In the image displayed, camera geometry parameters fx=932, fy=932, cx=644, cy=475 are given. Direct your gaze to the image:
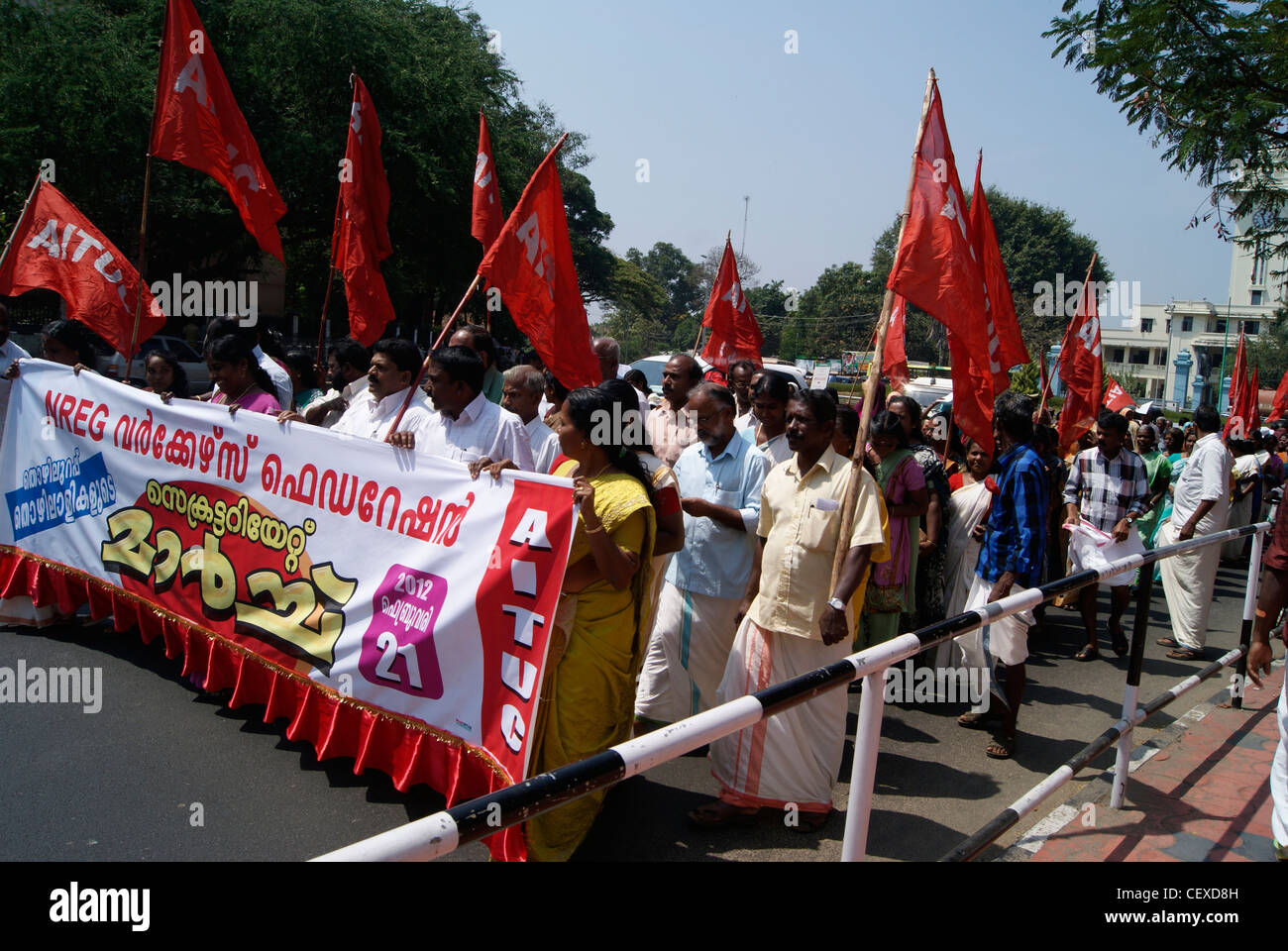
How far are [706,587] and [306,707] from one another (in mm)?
1890

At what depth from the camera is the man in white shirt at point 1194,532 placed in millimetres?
7238

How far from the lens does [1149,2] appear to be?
8.20m

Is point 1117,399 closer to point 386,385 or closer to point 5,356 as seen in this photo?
point 386,385

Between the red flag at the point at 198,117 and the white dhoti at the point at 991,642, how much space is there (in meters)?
4.86

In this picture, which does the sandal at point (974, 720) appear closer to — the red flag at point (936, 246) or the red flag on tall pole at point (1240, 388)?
the red flag at point (936, 246)

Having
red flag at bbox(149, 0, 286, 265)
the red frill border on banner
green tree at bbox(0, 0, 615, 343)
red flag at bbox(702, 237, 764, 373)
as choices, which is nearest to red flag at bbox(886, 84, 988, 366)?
the red frill border on banner

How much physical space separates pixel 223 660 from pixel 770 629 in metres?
2.54

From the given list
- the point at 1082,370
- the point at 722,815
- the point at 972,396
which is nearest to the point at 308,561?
the point at 722,815

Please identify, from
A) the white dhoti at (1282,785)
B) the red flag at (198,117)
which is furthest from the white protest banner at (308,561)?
the white dhoti at (1282,785)

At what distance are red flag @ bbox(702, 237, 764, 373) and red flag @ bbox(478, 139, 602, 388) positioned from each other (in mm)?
6612

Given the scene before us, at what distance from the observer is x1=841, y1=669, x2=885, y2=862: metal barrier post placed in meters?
2.56

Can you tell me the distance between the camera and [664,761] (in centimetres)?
205

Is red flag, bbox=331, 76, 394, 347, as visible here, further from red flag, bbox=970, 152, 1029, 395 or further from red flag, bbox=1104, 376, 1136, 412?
red flag, bbox=1104, 376, 1136, 412
